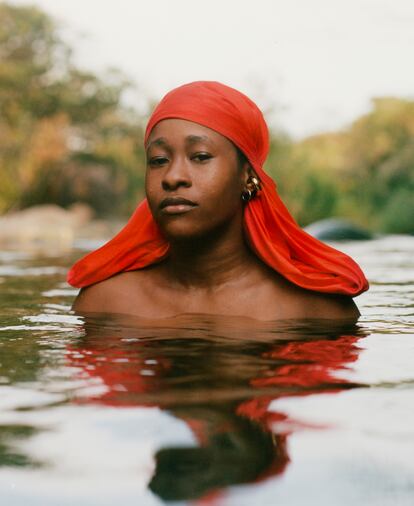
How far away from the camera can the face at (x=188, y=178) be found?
3.57m

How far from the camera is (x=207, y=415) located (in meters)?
1.99

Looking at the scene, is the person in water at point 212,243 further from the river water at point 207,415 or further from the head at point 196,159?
the river water at point 207,415

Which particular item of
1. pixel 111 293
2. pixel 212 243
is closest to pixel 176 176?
pixel 212 243

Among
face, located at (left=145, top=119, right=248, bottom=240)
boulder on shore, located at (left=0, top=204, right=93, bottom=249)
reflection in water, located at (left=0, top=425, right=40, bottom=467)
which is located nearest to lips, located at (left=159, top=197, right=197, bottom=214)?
face, located at (left=145, top=119, right=248, bottom=240)

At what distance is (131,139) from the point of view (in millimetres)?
39812

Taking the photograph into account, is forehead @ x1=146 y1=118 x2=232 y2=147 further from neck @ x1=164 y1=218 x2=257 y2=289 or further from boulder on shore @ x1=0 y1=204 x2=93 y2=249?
boulder on shore @ x1=0 y1=204 x2=93 y2=249

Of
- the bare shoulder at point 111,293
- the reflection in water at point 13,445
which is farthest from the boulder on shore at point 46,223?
the reflection in water at point 13,445

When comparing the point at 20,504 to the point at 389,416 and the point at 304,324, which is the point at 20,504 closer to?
the point at 389,416

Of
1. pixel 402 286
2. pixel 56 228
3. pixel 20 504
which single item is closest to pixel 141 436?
pixel 20 504

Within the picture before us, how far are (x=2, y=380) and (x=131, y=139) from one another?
37.8 meters

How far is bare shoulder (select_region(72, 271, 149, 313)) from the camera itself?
404 cm

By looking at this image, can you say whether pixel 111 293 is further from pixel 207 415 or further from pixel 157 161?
pixel 207 415

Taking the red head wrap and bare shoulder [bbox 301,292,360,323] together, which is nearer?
the red head wrap

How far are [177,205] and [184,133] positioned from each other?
0.29 metres
